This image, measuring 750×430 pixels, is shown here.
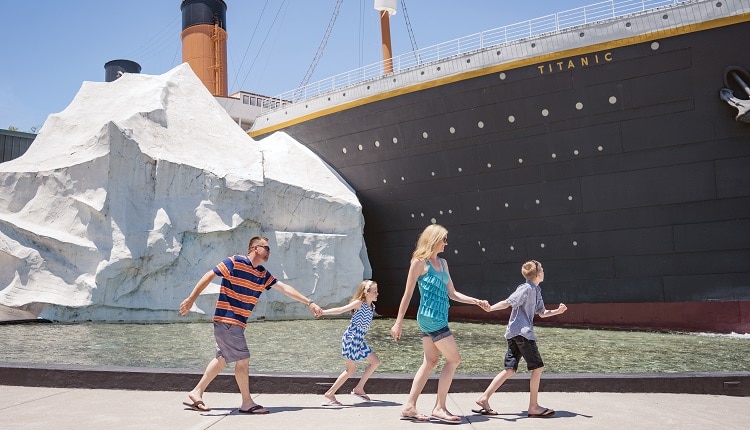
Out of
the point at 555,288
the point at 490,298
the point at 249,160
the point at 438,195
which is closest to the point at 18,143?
the point at 249,160

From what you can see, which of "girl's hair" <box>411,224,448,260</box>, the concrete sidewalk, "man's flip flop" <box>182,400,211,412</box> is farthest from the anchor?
"man's flip flop" <box>182,400,211,412</box>

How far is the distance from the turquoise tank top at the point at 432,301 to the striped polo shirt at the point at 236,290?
53.3 inches

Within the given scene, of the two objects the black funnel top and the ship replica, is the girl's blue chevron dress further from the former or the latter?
the black funnel top

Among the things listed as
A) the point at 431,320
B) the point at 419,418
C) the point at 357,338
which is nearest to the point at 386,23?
the point at 357,338

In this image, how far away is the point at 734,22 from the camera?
1095 cm

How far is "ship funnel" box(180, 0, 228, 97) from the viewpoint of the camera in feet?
81.6

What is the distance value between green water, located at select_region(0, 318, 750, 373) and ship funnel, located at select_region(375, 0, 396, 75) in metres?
9.04

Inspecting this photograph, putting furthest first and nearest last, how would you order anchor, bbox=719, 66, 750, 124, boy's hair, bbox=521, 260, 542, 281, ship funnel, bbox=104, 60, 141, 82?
ship funnel, bbox=104, 60, 141, 82 → anchor, bbox=719, 66, 750, 124 → boy's hair, bbox=521, 260, 542, 281

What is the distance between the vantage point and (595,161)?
12391mm

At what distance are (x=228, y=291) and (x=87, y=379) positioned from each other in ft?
6.75

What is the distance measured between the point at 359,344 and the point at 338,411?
0.73 meters

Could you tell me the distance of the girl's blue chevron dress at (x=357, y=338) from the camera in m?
5.40

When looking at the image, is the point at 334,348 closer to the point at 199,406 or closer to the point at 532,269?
the point at 199,406

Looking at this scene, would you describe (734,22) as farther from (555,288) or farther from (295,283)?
(295,283)
